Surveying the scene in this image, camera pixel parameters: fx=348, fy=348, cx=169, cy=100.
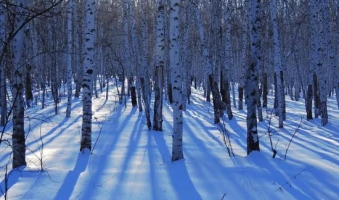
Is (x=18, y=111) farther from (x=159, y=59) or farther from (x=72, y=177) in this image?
(x=159, y=59)

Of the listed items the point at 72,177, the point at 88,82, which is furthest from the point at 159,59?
the point at 72,177

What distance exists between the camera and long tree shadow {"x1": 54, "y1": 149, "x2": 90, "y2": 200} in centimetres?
547

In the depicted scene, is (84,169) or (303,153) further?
(303,153)

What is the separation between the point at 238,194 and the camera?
17.9 feet

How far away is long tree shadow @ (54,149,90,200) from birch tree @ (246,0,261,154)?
366cm

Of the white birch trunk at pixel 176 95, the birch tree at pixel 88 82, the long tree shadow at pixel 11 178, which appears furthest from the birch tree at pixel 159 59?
the long tree shadow at pixel 11 178

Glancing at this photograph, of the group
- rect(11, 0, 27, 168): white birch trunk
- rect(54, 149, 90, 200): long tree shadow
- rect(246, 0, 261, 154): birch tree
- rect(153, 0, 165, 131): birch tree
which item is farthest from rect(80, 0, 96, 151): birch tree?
rect(246, 0, 261, 154): birch tree

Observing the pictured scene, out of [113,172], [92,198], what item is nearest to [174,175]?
[113,172]

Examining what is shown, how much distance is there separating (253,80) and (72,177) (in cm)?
423

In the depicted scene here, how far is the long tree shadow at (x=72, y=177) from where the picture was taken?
5.47 meters

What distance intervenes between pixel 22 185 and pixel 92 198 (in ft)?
4.54

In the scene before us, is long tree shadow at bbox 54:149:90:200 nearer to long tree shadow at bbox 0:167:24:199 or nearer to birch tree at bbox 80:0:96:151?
birch tree at bbox 80:0:96:151

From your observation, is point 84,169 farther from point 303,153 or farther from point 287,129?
point 287,129

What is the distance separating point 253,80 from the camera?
7.59 metres
